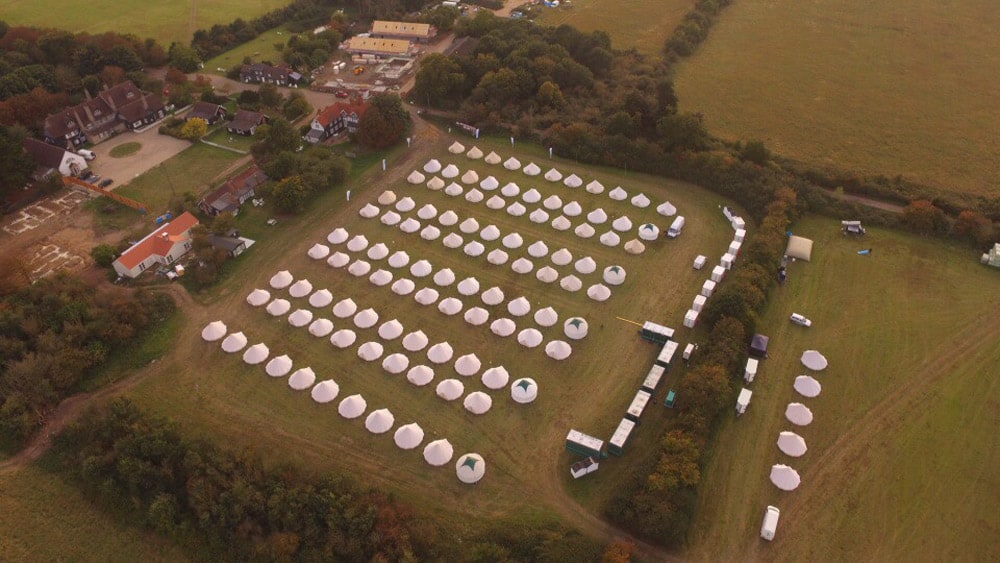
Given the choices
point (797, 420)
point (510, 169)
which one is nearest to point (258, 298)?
point (510, 169)

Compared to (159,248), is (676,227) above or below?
above

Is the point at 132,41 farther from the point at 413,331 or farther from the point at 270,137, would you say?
the point at 413,331

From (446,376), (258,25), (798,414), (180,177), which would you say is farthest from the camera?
(258,25)

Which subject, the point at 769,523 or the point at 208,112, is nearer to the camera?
the point at 769,523

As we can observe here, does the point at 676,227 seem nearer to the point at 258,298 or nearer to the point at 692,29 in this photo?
the point at 258,298

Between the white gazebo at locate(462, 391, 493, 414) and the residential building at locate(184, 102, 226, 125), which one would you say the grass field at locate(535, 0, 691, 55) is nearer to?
the residential building at locate(184, 102, 226, 125)

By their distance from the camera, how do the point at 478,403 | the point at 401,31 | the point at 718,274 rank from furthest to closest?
1. the point at 401,31
2. the point at 718,274
3. the point at 478,403
